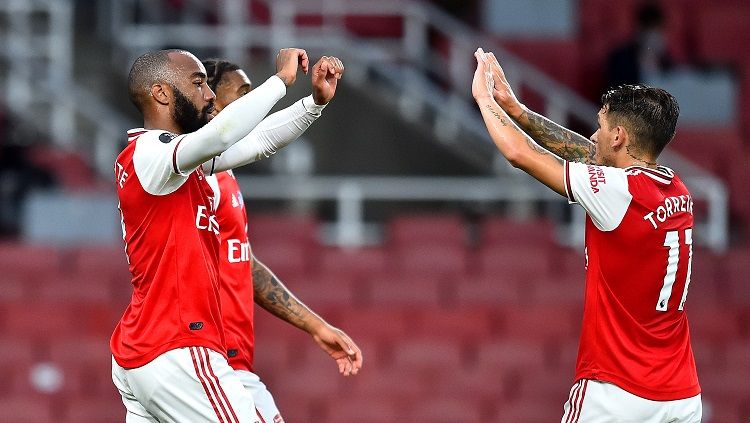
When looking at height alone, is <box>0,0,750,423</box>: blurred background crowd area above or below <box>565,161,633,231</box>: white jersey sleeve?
below

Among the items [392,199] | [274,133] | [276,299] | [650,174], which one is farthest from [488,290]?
[650,174]

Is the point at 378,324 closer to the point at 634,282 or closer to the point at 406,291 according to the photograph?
the point at 406,291

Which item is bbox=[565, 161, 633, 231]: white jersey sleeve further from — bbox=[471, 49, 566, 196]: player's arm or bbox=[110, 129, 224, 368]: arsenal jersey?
bbox=[110, 129, 224, 368]: arsenal jersey

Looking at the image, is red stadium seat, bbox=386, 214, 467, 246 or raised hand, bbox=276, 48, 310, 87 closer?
raised hand, bbox=276, 48, 310, 87

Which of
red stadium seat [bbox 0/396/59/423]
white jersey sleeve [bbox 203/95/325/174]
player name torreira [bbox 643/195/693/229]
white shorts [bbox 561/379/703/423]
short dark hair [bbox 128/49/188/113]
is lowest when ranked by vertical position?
red stadium seat [bbox 0/396/59/423]

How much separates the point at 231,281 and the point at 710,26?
8.47m

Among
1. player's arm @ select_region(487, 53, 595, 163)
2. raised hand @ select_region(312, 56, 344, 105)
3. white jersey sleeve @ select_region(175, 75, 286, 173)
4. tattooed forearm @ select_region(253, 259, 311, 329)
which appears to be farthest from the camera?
tattooed forearm @ select_region(253, 259, 311, 329)

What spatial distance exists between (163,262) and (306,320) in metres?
1.03

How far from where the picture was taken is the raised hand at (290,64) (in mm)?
4549

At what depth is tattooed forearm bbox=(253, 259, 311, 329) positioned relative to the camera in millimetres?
5312

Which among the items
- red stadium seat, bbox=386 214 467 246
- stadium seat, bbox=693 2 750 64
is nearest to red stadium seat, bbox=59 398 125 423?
red stadium seat, bbox=386 214 467 246

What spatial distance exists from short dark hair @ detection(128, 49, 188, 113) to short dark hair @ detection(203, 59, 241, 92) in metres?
0.82

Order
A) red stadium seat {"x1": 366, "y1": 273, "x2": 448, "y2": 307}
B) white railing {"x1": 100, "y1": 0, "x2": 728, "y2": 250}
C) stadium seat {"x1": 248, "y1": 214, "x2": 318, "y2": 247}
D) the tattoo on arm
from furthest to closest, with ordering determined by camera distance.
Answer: white railing {"x1": 100, "y1": 0, "x2": 728, "y2": 250} → stadium seat {"x1": 248, "y1": 214, "x2": 318, "y2": 247} → red stadium seat {"x1": 366, "y1": 273, "x2": 448, "y2": 307} → the tattoo on arm

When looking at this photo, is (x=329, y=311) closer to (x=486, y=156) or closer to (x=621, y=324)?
(x=486, y=156)
